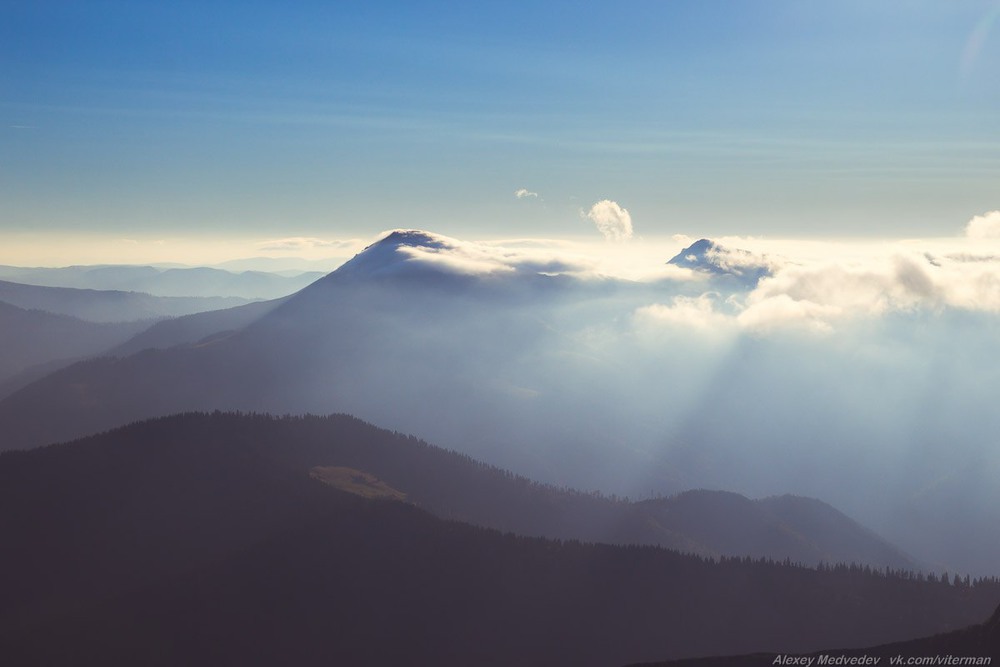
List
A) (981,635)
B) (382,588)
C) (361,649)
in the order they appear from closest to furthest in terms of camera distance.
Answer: (981,635), (361,649), (382,588)

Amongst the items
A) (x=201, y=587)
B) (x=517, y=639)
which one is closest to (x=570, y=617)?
(x=517, y=639)

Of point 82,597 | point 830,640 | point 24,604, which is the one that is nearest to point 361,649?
point 82,597

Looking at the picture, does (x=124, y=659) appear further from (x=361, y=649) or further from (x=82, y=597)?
(x=361, y=649)

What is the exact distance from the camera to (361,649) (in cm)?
17862

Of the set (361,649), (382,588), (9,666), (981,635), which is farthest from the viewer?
(382,588)

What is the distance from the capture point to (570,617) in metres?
198

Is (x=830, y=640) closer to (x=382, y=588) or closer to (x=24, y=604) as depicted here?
(x=382, y=588)

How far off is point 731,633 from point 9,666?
161m

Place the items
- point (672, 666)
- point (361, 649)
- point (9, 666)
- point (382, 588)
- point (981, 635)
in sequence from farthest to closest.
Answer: point (382, 588)
point (361, 649)
point (9, 666)
point (672, 666)
point (981, 635)

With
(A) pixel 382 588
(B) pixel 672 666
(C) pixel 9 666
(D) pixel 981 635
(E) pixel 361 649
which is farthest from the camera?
(A) pixel 382 588

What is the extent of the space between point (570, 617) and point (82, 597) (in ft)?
384

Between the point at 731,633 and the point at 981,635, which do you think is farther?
the point at 731,633

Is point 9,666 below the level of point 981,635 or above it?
below

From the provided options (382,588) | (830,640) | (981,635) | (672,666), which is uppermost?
(981,635)
